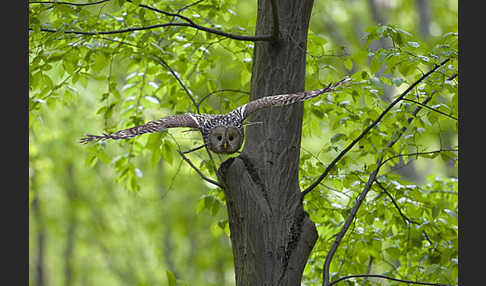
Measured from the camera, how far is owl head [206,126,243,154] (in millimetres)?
2729

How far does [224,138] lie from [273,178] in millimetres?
471

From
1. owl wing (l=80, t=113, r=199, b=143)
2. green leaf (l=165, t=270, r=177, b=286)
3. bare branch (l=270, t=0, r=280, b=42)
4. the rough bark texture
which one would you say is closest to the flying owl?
owl wing (l=80, t=113, r=199, b=143)

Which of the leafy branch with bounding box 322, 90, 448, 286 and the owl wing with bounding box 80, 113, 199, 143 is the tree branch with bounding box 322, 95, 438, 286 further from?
the owl wing with bounding box 80, 113, 199, 143

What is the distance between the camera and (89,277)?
1769cm

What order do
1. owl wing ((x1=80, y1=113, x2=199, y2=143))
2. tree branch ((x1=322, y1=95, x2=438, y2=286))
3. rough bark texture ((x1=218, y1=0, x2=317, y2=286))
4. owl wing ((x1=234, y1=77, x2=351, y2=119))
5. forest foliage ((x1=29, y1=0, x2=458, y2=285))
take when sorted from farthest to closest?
1. forest foliage ((x1=29, y1=0, x2=458, y2=285))
2. tree branch ((x1=322, y1=95, x2=438, y2=286))
3. rough bark texture ((x1=218, y1=0, x2=317, y2=286))
4. owl wing ((x1=234, y1=77, x2=351, y2=119))
5. owl wing ((x1=80, y1=113, x2=199, y2=143))

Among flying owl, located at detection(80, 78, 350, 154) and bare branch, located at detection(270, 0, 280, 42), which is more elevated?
bare branch, located at detection(270, 0, 280, 42)

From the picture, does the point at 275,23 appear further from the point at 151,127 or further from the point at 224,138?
the point at 151,127

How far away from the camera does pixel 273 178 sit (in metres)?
3.04

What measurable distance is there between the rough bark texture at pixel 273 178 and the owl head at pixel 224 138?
20 cm

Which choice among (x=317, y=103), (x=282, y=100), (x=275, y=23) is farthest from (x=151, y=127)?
(x=317, y=103)

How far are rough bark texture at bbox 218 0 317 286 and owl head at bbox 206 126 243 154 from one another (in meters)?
0.20

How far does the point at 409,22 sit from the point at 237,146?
11834 mm

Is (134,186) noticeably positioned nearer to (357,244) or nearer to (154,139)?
(154,139)

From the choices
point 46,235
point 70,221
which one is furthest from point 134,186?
point 46,235
